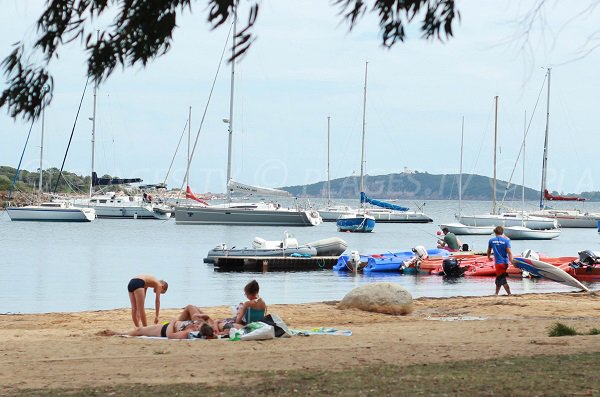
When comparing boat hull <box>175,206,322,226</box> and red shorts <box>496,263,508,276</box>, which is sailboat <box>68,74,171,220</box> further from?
red shorts <box>496,263,508,276</box>

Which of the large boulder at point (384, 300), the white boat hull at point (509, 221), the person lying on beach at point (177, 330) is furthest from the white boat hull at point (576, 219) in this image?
the person lying on beach at point (177, 330)

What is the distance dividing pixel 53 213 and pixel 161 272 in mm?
56772

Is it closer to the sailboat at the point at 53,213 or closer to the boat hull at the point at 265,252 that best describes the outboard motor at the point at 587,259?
the boat hull at the point at 265,252

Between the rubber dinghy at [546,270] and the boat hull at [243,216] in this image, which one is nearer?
the rubber dinghy at [546,270]

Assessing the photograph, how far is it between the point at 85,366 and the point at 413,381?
450cm

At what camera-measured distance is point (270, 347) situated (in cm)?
1462

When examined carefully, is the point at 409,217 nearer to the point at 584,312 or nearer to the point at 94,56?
the point at 584,312

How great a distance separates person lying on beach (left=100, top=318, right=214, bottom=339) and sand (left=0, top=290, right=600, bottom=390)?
295mm

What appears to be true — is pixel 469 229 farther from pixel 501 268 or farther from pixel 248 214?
pixel 501 268

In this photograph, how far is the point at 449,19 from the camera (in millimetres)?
10391

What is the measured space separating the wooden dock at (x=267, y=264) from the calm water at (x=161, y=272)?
1.11 metres

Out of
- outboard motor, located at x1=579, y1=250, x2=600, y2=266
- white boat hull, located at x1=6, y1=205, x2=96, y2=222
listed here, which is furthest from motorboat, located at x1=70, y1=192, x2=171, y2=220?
outboard motor, located at x1=579, y1=250, x2=600, y2=266

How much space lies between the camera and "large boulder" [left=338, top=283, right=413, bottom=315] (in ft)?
68.4

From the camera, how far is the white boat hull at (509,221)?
86.7m
